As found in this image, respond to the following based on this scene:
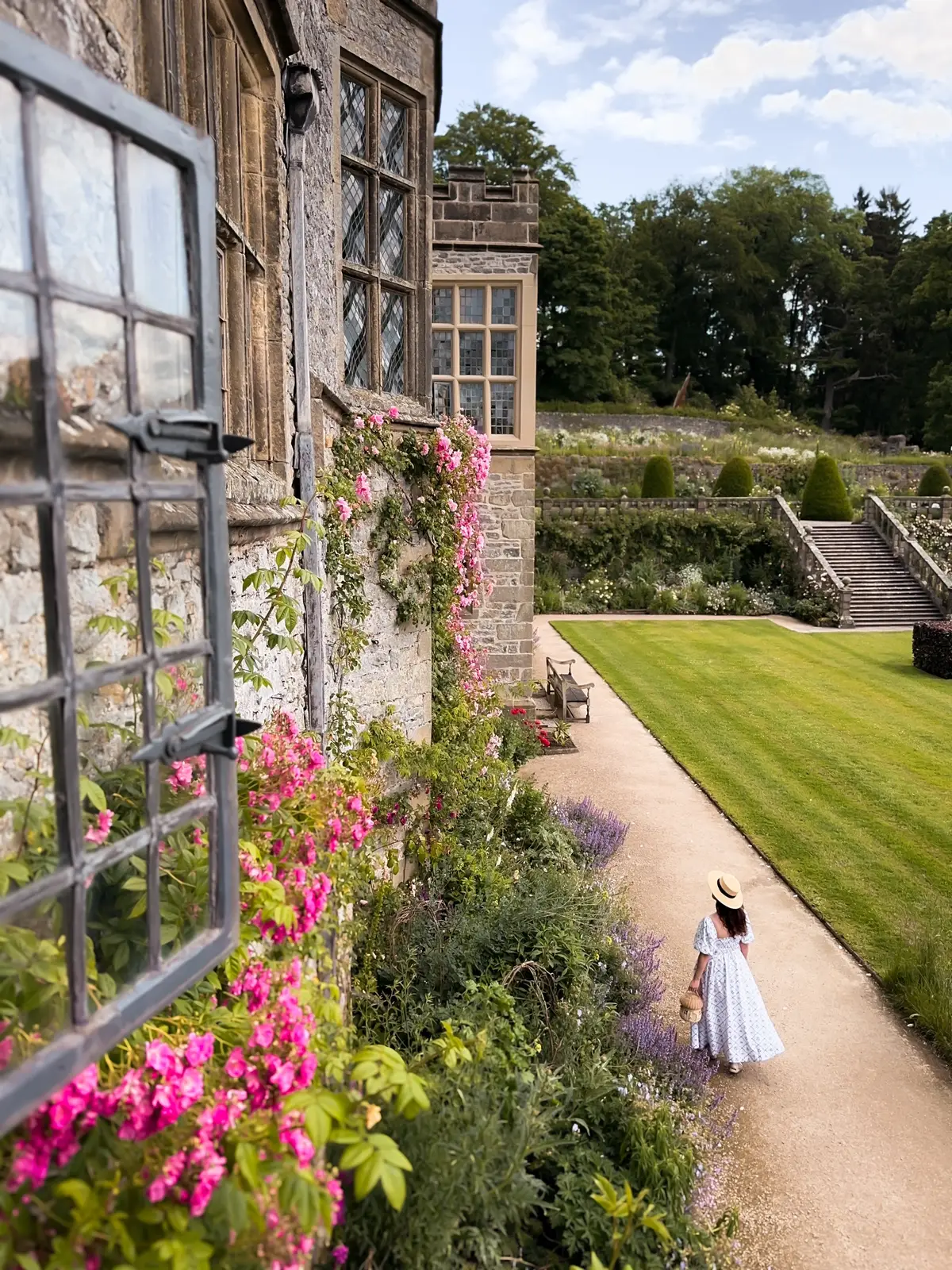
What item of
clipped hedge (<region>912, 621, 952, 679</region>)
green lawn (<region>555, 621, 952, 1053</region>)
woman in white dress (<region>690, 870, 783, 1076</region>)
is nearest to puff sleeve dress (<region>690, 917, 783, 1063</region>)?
woman in white dress (<region>690, 870, 783, 1076</region>)

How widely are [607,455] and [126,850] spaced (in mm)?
27582

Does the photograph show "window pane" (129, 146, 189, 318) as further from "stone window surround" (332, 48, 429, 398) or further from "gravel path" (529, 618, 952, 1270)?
"gravel path" (529, 618, 952, 1270)

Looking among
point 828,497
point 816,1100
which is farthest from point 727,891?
point 828,497

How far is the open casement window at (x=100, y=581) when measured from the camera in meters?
1.32

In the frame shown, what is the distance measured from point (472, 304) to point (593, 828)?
6.40 m

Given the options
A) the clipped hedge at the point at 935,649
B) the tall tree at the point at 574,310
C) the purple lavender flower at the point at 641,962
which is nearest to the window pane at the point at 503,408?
the purple lavender flower at the point at 641,962

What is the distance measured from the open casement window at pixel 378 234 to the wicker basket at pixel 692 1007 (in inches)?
159

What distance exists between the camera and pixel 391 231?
18.4 ft

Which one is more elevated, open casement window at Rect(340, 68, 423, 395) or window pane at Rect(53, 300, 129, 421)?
open casement window at Rect(340, 68, 423, 395)

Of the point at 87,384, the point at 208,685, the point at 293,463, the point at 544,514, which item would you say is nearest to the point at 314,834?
the point at 208,685

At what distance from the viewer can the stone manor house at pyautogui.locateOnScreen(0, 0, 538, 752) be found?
150 cm

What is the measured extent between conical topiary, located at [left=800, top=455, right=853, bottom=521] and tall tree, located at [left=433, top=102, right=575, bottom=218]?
956 inches

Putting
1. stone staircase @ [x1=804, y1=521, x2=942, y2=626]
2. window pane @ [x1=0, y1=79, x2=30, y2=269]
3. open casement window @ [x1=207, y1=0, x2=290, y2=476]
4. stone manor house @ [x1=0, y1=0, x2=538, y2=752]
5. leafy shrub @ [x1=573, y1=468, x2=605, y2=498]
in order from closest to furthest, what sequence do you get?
window pane @ [x1=0, y1=79, x2=30, y2=269], stone manor house @ [x1=0, y1=0, x2=538, y2=752], open casement window @ [x1=207, y1=0, x2=290, y2=476], stone staircase @ [x1=804, y1=521, x2=942, y2=626], leafy shrub @ [x1=573, y1=468, x2=605, y2=498]

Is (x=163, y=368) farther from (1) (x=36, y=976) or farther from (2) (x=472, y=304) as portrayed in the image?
(2) (x=472, y=304)
